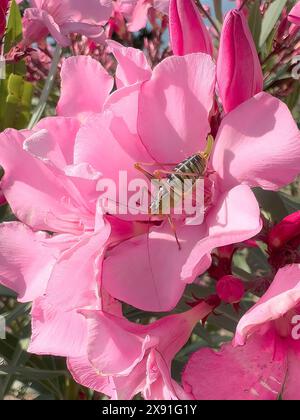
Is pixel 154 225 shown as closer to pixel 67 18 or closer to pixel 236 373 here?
pixel 236 373

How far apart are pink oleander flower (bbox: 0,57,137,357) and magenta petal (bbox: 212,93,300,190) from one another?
0.15m

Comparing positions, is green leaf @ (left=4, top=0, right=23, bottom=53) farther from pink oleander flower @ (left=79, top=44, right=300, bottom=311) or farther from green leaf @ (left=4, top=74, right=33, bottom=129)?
pink oleander flower @ (left=79, top=44, right=300, bottom=311)

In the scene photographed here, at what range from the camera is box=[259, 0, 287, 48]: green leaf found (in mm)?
1227

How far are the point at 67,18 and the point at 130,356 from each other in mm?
846

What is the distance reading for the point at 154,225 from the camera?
0.78 m

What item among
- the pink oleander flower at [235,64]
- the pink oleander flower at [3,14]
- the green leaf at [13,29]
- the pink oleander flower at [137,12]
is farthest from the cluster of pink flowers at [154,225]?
the pink oleander flower at [137,12]

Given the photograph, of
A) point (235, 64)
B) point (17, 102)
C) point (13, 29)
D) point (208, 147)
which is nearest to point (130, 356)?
point (208, 147)

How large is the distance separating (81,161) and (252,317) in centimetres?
27

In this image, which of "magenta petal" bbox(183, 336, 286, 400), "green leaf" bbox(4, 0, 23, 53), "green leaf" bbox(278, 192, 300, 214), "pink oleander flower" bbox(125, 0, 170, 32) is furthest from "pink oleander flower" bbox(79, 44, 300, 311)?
"pink oleander flower" bbox(125, 0, 170, 32)

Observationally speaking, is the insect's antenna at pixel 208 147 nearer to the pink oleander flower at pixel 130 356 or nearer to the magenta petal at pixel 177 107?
the magenta petal at pixel 177 107

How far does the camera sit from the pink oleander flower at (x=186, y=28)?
0.80 metres

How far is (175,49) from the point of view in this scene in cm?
82

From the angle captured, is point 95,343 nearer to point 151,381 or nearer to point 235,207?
point 151,381
